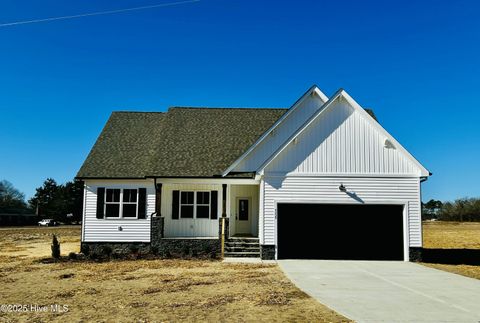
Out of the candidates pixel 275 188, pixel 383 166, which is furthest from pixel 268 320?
pixel 383 166

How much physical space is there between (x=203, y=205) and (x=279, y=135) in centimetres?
518

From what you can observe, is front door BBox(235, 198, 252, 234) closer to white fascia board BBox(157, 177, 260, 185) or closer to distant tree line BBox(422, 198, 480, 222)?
white fascia board BBox(157, 177, 260, 185)

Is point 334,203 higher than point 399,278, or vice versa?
point 334,203

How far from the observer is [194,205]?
21.6 metres

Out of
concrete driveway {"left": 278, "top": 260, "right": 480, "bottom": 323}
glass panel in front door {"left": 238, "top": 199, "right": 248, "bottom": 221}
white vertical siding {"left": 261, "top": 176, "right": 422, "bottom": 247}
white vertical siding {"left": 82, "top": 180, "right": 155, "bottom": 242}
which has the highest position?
white vertical siding {"left": 261, "top": 176, "right": 422, "bottom": 247}

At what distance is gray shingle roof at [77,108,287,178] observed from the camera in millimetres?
21344

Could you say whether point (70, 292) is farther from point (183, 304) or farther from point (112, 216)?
point (112, 216)

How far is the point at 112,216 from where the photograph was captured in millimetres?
21141

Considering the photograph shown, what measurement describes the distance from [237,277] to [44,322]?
6.48m

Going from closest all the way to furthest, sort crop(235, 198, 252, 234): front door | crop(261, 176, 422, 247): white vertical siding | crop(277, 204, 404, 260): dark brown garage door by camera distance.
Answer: crop(261, 176, 422, 247): white vertical siding → crop(277, 204, 404, 260): dark brown garage door → crop(235, 198, 252, 234): front door

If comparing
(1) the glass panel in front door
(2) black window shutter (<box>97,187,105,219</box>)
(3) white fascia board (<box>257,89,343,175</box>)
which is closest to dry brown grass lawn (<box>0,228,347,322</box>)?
(3) white fascia board (<box>257,89,343,175</box>)

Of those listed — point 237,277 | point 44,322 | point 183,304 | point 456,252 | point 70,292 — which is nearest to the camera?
point 44,322

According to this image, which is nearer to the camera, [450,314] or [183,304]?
[450,314]

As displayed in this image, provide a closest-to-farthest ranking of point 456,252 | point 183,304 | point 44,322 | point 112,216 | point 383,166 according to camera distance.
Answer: point 44,322 < point 183,304 < point 383,166 < point 112,216 < point 456,252
